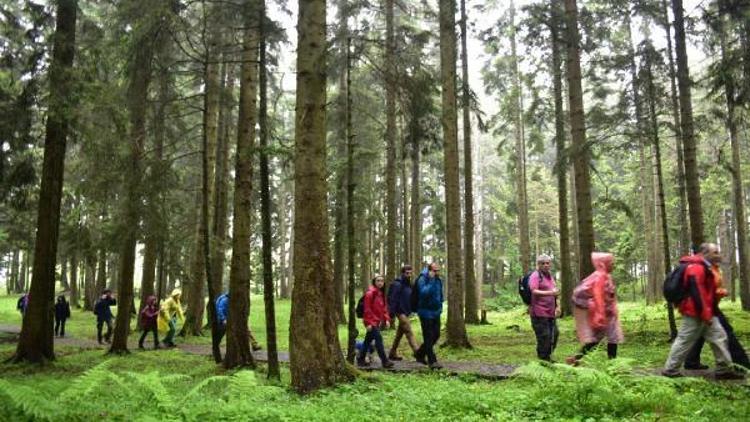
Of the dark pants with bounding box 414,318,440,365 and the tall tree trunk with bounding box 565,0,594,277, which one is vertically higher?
the tall tree trunk with bounding box 565,0,594,277

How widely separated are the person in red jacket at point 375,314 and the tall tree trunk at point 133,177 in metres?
5.55

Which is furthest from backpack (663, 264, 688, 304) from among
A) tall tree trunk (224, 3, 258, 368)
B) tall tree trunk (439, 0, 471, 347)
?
tall tree trunk (224, 3, 258, 368)

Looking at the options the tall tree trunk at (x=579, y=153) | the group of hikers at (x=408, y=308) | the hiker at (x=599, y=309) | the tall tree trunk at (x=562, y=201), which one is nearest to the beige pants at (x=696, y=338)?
the hiker at (x=599, y=309)

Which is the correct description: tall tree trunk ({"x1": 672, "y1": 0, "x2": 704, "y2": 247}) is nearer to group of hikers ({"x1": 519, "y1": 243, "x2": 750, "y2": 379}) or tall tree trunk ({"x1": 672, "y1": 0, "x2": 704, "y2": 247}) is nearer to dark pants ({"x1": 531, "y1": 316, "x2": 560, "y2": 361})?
group of hikers ({"x1": 519, "y1": 243, "x2": 750, "y2": 379})

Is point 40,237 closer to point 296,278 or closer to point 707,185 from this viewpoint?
point 296,278

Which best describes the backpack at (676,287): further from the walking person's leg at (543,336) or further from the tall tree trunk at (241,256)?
the tall tree trunk at (241,256)

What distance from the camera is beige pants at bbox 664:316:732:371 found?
7.88 m

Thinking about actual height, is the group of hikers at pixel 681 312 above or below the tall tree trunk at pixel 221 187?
below

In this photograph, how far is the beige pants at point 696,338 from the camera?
7.88 m

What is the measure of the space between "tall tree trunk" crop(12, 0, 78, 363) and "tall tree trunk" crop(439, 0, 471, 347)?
8.74m

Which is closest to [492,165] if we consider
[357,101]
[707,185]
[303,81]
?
[707,185]

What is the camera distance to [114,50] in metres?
14.6

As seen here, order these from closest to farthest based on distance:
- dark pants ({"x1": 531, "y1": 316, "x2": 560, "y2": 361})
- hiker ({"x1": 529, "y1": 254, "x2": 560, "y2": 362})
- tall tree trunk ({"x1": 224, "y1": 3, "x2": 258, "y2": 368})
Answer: hiker ({"x1": 529, "y1": 254, "x2": 560, "y2": 362}) → dark pants ({"x1": 531, "y1": 316, "x2": 560, "y2": 361}) → tall tree trunk ({"x1": 224, "y1": 3, "x2": 258, "y2": 368})

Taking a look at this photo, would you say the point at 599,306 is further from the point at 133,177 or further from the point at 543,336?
the point at 133,177
